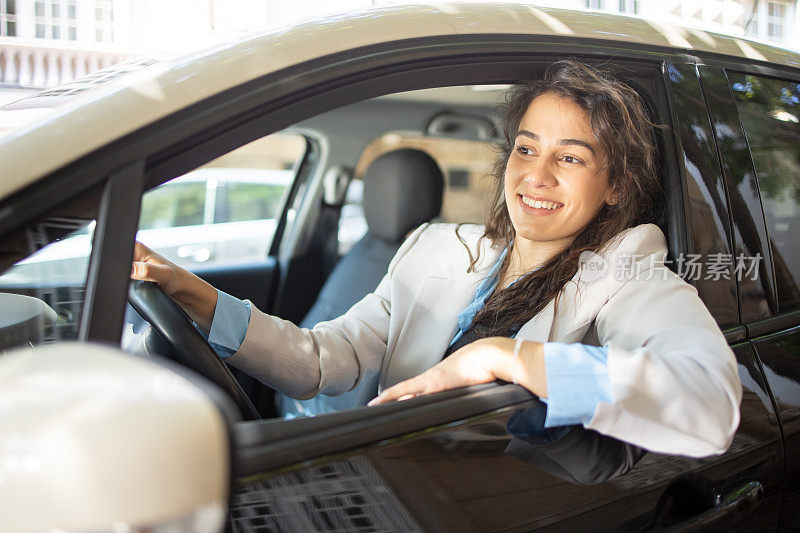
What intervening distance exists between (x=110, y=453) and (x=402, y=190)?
2.27 metres

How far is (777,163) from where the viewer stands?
5.36 feet

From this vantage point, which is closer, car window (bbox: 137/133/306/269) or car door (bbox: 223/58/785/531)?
car door (bbox: 223/58/785/531)

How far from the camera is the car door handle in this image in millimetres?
1212

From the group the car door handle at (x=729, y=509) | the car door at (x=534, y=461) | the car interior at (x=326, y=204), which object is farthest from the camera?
the car interior at (x=326, y=204)

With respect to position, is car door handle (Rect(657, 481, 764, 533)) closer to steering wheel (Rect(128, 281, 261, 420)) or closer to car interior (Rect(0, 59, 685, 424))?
car interior (Rect(0, 59, 685, 424))

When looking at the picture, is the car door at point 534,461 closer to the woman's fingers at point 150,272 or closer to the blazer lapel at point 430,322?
the blazer lapel at point 430,322

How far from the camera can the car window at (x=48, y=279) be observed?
917mm

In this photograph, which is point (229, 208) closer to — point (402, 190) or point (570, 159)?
point (402, 190)

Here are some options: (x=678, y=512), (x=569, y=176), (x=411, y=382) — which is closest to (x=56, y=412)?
(x=411, y=382)

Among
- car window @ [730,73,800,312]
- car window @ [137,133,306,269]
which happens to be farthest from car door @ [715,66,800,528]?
car window @ [137,133,306,269]

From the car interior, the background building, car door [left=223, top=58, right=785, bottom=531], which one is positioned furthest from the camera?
the background building

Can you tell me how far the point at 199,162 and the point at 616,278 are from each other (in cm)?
87

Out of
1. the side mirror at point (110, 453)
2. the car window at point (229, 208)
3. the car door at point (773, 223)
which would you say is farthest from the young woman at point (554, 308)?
the car window at point (229, 208)

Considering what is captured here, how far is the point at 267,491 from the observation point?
2.79ft
